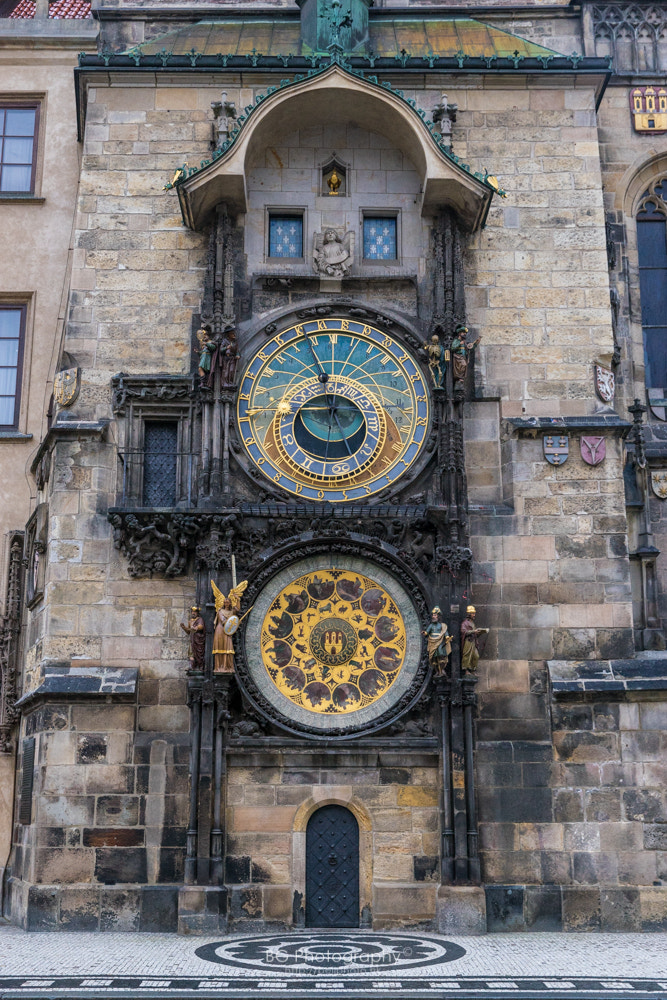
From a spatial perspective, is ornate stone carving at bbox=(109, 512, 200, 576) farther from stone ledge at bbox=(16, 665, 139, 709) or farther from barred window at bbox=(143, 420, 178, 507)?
stone ledge at bbox=(16, 665, 139, 709)

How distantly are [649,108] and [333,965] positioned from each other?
42.9 feet

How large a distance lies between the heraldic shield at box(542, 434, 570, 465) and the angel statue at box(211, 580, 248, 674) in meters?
4.11

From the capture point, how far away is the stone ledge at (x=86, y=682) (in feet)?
47.5

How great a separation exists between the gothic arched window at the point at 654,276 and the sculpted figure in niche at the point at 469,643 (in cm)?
546

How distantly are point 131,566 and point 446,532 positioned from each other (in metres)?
3.78

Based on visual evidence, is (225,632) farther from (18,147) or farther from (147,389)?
(18,147)

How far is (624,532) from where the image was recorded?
50.3 ft

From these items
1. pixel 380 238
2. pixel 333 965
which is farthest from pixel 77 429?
pixel 333 965

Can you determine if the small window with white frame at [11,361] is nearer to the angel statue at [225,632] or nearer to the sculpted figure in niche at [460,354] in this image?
the angel statue at [225,632]

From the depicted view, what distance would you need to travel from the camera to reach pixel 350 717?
1468 cm

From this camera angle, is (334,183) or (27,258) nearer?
(334,183)

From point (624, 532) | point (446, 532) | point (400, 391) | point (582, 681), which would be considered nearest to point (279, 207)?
point (400, 391)

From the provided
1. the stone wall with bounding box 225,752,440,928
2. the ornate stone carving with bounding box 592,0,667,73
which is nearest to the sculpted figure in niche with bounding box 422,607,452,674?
the stone wall with bounding box 225,752,440,928

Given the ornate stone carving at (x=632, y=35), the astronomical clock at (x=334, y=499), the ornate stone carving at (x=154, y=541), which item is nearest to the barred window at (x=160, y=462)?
the ornate stone carving at (x=154, y=541)
